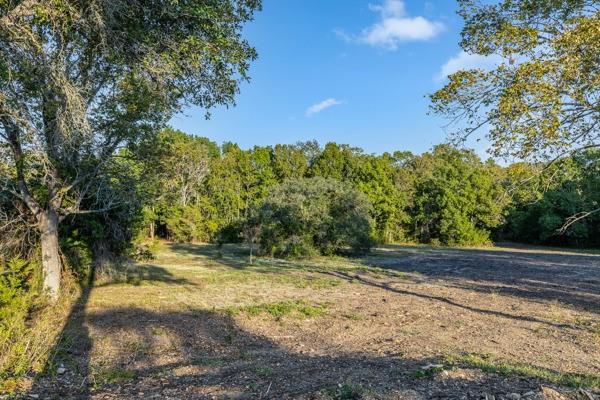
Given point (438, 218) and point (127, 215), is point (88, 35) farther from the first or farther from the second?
point (438, 218)

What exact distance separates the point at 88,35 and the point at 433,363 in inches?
237

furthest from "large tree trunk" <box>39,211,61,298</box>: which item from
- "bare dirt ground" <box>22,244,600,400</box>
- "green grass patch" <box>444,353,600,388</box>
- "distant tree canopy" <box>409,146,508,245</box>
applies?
"distant tree canopy" <box>409,146,508,245</box>

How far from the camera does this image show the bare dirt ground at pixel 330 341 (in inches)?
134

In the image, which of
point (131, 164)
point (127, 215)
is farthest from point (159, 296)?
point (131, 164)

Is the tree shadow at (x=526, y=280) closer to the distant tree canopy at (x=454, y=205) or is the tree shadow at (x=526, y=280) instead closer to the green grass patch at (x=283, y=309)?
the green grass patch at (x=283, y=309)

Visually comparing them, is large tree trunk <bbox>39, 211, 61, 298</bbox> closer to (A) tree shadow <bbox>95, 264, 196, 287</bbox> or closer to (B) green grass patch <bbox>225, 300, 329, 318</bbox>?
(A) tree shadow <bbox>95, 264, 196, 287</bbox>

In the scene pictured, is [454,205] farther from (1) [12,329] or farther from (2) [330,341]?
(1) [12,329]

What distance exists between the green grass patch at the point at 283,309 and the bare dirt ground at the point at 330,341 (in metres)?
0.04

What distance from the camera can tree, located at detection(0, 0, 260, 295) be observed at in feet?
16.6

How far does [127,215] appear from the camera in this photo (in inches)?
376

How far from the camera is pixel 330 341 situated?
5.49 m

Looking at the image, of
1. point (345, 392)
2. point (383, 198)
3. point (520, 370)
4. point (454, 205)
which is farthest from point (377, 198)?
point (345, 392)

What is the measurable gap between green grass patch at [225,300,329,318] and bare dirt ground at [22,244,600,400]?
4cm

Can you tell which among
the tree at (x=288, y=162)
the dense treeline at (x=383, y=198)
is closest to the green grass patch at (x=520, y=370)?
the dense treeline at (x=383, y=198)
